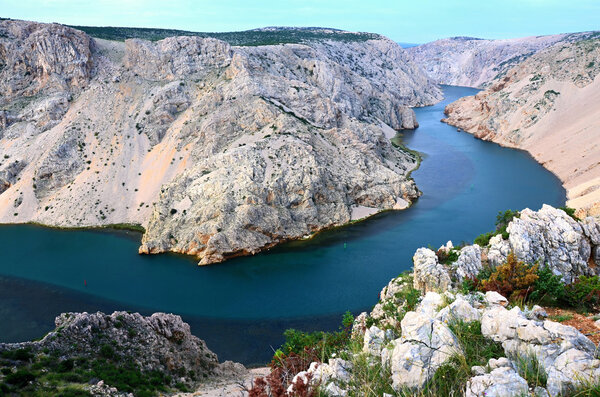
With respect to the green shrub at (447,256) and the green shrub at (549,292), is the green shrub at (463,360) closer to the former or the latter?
the green shrub at (549,292)

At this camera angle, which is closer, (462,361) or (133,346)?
(462,361)

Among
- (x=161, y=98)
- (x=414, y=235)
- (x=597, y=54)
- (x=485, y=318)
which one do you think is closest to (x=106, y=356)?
(x=485, y=318)

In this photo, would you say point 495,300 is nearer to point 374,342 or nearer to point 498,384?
point 374,342

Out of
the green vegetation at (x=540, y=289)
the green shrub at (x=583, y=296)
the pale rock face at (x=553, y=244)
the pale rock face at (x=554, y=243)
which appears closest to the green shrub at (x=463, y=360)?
the green vegetation at (x=540, y=289)

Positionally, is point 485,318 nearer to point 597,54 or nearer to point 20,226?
point 20,226

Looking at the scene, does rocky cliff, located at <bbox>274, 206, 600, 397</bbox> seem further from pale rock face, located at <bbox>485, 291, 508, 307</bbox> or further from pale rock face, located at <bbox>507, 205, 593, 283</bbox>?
pale rock face, located at <bbox>507, 205, 593, 283</bbox>

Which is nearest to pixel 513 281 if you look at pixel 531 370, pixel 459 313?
pixel 459 313
